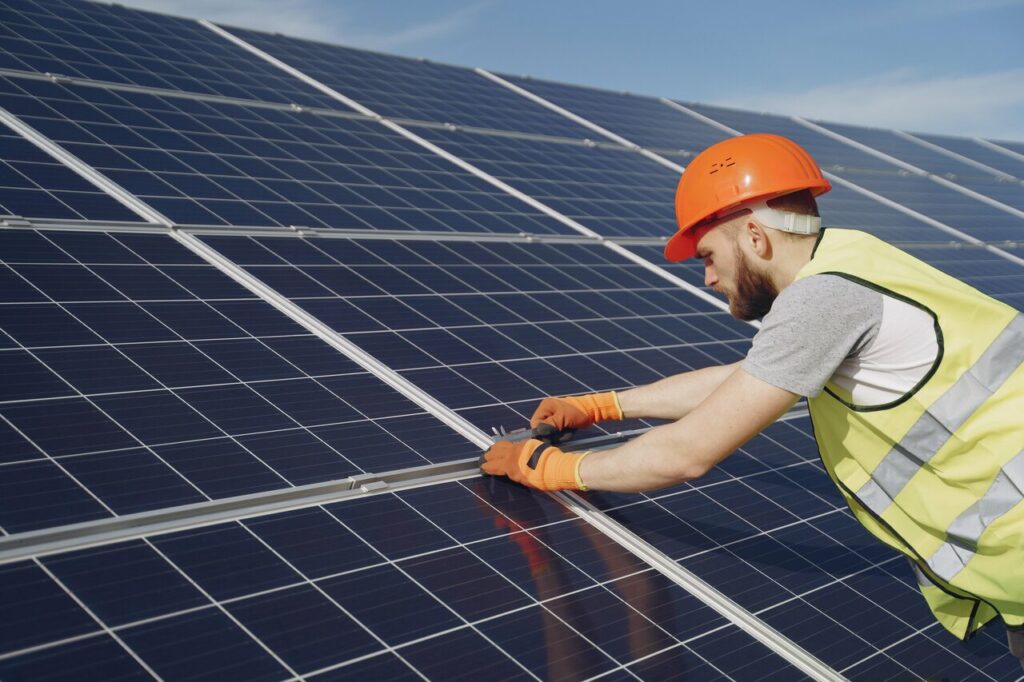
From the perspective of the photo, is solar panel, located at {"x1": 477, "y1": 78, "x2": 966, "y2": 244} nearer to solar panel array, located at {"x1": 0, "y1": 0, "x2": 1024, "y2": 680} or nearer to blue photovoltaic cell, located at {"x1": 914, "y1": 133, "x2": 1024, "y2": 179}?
blue photovoltaic cell, located at {"x1": 914, "y1": 133, "x2": 1024, "y2": 179}

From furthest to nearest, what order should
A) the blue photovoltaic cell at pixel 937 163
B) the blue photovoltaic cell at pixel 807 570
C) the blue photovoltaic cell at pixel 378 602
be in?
1. the blue photovoltaic cell at pixel 937 163
2. the blue photovoltaic cell at pixel 807 570
3. the blue photovoltaic cell at pixel 378 602

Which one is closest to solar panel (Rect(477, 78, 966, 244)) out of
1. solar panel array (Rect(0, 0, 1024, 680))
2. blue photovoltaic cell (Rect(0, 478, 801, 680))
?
solar panel array (Rect(0, 0, 1024, 680))

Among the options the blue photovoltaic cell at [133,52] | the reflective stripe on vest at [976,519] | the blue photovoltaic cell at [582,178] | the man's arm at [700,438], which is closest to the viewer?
the reflective stripe on vest at [976,519]

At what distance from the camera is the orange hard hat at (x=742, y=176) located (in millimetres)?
4535

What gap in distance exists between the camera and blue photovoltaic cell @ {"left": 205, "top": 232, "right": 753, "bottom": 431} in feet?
20.7

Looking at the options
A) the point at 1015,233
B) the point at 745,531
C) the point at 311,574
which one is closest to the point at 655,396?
the point at 745,531

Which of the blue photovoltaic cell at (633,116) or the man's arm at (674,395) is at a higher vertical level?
the blue photovoltaic cell at (633,116)

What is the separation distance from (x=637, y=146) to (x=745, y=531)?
31.4 ft

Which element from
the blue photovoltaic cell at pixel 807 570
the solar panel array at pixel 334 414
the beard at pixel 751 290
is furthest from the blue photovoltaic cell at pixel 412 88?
the beard at pixel 751 290

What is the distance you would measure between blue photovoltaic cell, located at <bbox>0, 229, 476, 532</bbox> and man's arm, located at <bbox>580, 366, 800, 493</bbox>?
0.99m

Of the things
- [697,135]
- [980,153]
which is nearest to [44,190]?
[697,135]

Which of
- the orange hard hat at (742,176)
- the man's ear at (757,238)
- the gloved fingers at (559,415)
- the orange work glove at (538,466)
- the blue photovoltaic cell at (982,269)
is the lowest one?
the orange work glove at (538,466)

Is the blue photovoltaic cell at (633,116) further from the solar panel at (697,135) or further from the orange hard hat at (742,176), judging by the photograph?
the orange hard hat at (742,176)

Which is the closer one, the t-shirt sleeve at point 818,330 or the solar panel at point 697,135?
the t-shirt sleeve at point 818,330
